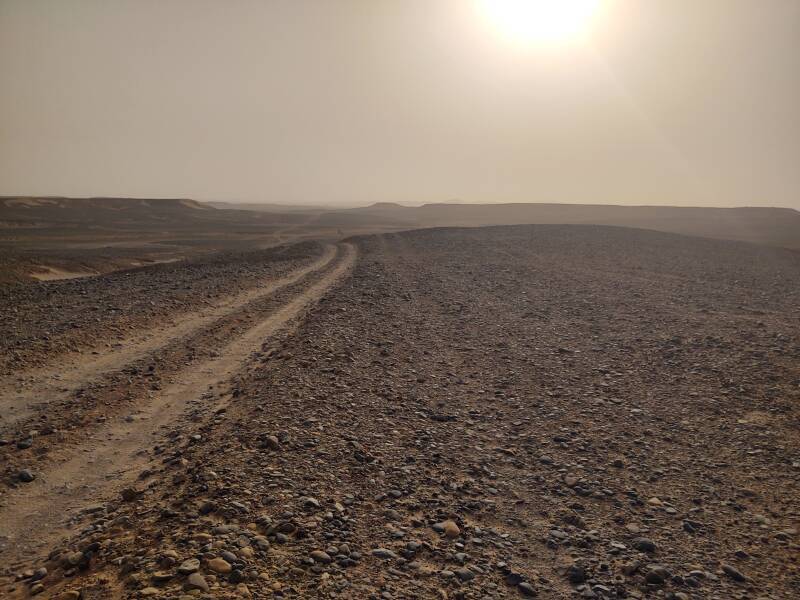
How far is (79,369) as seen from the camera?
11945 mm

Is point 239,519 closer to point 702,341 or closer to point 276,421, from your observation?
point 276,421

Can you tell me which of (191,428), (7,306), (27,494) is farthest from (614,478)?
(7,306)

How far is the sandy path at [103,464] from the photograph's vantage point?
6.25 m

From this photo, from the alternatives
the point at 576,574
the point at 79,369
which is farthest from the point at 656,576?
the point at 79,369

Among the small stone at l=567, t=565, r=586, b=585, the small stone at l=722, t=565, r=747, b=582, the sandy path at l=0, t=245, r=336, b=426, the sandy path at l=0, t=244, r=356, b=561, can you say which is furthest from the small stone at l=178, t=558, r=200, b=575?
the sandy path at l=0, t=245, r=336, b=426

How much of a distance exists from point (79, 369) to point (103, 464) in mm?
5169

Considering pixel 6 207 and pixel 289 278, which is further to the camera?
pixel 6 207

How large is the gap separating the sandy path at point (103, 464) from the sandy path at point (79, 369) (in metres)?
1.92

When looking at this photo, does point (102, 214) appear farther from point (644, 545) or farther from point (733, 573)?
point (733, 573)

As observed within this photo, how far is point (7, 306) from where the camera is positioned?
17.4 meters

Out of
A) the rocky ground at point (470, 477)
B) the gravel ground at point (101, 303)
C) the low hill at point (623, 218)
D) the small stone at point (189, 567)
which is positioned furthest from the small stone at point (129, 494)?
the low hill at point (623, 218)

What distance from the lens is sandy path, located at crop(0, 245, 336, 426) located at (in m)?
10.0

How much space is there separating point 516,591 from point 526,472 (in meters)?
2.63

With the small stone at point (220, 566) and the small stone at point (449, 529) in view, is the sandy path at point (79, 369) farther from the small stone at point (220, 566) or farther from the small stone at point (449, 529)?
the small stone at point (449, 529)
